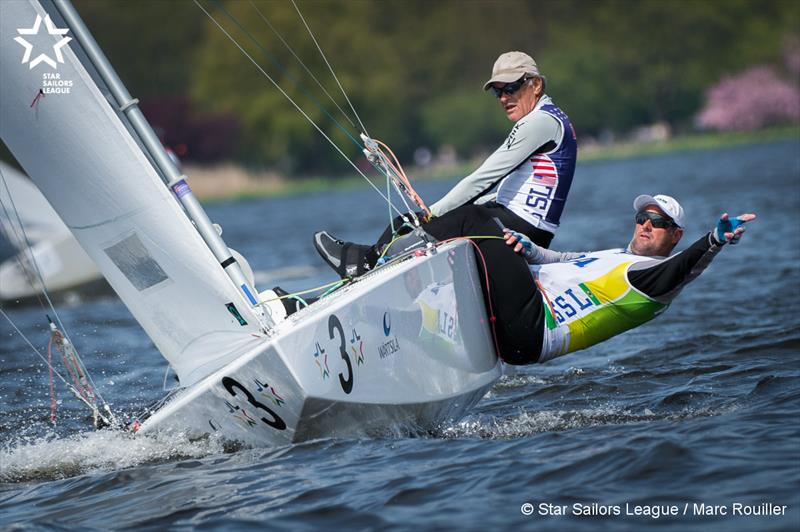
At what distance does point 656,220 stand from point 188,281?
2.16 m

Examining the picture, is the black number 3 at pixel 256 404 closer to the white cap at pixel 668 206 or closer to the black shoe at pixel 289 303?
the black shoe at pixel 289 303

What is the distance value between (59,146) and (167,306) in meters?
0.80

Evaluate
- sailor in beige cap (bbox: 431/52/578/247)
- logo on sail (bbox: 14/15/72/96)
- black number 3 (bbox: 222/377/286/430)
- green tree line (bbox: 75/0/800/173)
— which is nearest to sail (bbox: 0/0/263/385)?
logo on sail (bbox: 14/15/72/96)

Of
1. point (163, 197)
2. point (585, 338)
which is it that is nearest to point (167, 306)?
point (163, 197)

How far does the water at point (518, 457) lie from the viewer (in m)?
4.16

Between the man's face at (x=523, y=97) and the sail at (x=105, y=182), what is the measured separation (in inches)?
64.3

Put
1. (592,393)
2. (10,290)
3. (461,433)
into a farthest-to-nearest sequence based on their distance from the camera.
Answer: (10,290), (592,393), (461,433)

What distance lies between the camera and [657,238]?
5.58 metres

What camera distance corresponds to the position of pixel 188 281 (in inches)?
194

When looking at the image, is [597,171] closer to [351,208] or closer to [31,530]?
[351,208]

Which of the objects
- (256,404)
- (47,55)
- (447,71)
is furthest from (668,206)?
(447,71)

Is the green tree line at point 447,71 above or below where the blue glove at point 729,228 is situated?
above

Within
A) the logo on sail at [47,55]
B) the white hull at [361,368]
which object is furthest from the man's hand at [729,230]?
the logo on sail at [47,55]

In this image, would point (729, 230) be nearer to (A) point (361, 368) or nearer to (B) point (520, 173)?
(B) point (520, 173)
